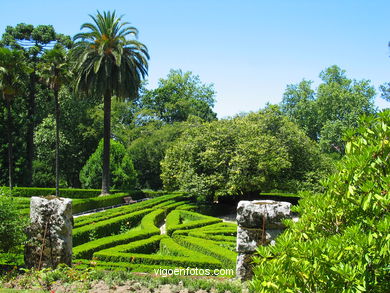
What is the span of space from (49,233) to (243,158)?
46.9 feet

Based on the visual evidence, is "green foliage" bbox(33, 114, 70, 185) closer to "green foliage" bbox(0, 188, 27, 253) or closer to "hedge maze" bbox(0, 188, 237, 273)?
"hedge maze" bbox(0, 188, 237, 273)

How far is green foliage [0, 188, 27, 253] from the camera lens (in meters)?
9.10

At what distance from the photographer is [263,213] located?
8531mm

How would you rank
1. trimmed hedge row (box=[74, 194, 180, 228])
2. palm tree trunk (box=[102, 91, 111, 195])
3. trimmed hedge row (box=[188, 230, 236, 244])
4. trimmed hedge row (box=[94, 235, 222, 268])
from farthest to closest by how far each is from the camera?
palm tree trunk (box=[102, 91, 111, 195]) < trimmed hedge row (box=[74, 194, 180, 228]) < trimmed hedge row (box=[188, 230, 236, 244]) < trimmed hedge row (box=[94, 235, 222, 268])

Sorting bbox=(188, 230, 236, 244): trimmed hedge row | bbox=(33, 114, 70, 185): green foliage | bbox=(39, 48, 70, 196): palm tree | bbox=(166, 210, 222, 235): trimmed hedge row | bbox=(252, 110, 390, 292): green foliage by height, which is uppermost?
bbox=(39, 48, 70, 196): palm tree

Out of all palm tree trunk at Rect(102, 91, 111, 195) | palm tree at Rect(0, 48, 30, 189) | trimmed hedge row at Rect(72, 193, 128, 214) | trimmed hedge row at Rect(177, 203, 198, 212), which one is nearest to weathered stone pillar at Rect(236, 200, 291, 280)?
trimmed hedge row at Rect(177, 203, 198, 212)

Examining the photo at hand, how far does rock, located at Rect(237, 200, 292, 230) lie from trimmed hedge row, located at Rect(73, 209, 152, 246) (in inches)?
314

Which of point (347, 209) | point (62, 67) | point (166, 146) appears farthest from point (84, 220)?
point (166, 146)

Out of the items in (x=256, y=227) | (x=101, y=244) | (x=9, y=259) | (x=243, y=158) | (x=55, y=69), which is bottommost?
(x=101, y=244)

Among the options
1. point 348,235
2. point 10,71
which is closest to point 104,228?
point 348,235

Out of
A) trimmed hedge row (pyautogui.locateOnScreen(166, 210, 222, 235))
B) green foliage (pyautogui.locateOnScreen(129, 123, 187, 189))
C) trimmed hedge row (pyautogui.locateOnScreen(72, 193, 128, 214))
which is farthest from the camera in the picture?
green foliage (pyautogui.locateOnScreen(129, 123, 187, 189))

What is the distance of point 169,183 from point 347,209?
2318cm

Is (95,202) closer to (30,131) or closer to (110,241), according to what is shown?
(110,241)

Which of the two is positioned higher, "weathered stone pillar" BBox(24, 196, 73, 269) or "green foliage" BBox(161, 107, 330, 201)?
"green foliage" BBox(161, 107, 330, 201)
